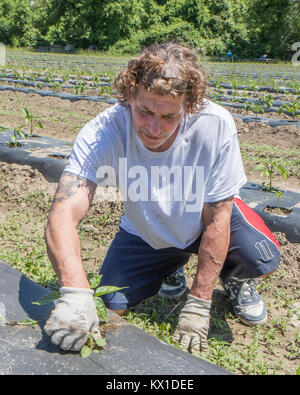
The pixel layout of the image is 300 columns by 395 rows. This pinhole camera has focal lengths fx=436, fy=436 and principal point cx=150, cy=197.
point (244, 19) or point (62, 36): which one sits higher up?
point (244, 19)

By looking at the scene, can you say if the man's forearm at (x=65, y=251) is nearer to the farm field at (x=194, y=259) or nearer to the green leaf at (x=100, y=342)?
the green leaf at (x=100, y=342)

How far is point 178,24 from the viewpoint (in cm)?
2833

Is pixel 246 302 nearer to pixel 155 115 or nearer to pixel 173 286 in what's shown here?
pixel 173 286

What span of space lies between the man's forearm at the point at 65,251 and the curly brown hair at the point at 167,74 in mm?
572

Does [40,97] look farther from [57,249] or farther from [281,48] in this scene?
[281,48]

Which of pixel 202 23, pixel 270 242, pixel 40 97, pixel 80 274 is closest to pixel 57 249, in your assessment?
pixel 80 274

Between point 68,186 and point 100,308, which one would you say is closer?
point 100,308

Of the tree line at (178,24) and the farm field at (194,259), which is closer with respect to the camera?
the farm field at (194,259)

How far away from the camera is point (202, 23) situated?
2898 cm

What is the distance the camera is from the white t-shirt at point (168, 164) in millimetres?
1795

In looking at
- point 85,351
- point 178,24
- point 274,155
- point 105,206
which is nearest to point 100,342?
point 85,351

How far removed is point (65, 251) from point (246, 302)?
3.26 feet

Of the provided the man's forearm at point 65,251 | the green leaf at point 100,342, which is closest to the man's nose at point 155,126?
the man's forearm at point 65,251

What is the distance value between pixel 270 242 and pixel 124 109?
3.07ft
